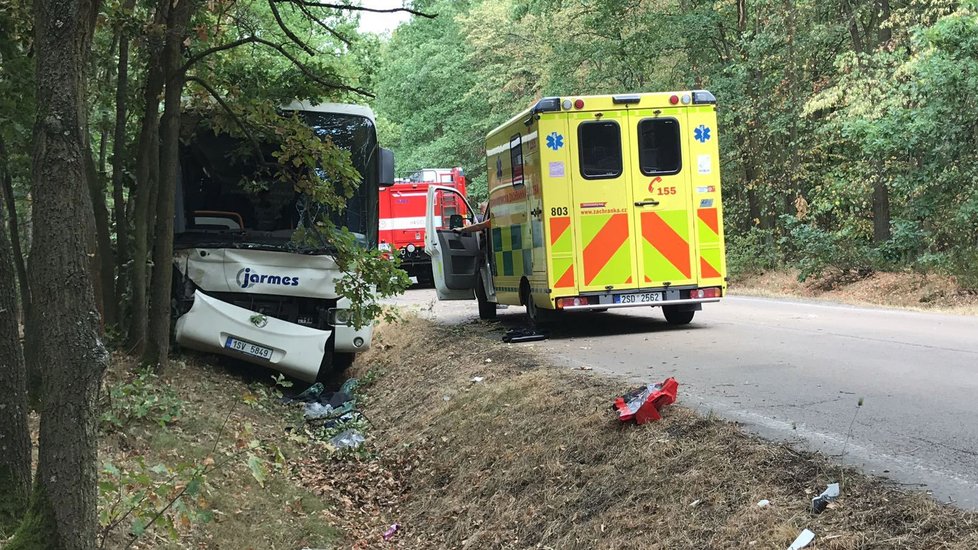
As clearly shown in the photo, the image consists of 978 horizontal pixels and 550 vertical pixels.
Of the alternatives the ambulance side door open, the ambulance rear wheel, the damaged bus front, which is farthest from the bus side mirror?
the ambulance side door open

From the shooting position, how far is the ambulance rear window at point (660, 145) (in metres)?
10.9

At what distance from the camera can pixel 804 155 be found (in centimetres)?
2339

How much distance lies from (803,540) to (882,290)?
14748 mm

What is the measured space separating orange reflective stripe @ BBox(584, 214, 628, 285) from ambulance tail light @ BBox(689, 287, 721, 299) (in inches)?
44.3

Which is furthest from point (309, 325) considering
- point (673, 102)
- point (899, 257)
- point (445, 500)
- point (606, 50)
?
point (606, 50)

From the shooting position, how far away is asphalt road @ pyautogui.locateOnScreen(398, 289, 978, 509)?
4.93 m

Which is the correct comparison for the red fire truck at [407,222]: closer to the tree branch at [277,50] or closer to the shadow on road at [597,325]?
the shadow on road at [597,325]

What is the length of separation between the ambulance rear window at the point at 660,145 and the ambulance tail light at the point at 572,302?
1818mm

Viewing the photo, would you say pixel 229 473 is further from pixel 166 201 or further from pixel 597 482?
pixel 166 201

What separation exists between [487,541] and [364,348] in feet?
18.5

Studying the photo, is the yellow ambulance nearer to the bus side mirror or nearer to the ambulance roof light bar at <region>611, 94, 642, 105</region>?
the ambulance roof light bar at <region>611, 94, 642, 105</region>

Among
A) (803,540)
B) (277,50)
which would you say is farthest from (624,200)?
(803,540)

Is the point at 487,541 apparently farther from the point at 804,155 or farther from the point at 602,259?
the point at 804,155

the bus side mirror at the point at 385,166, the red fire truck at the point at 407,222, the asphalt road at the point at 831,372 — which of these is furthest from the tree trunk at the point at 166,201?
the red fire truck at the point at 407,222
